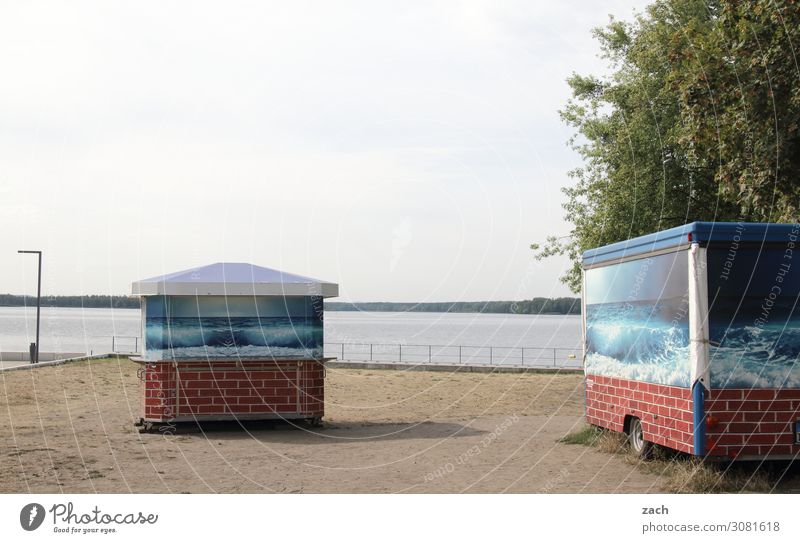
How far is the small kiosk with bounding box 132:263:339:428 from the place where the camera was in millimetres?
17203

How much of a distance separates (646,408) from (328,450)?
539 cm

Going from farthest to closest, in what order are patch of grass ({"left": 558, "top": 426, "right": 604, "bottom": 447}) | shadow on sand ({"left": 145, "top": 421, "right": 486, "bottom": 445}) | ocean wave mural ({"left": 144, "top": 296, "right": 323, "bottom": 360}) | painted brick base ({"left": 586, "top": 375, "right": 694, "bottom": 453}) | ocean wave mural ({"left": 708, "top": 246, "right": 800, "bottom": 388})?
ocean wave mural ({"left": 144, "top": 296, "right": 323, "bottom": 360}), shadow on sand ({"left": 145, "top": 421, "right": 486, "bottom": 445}), patch of grass ({"left": 558, "top": 426, "right": 604, "bottom": 447}), painted brick base ({"left": 586, "top": 375, "right": 694, "bottom": 453}), ocean wave mural ({"left": 708, "top": 246, "right": 800, "bottom": 388})

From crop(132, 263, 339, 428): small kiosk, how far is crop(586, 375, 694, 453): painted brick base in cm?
570

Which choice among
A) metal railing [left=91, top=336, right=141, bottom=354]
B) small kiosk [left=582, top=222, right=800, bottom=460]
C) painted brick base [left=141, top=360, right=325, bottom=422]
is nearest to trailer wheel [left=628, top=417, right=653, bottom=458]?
small kiosk [left=582, top=222, right=800, bottom=460]

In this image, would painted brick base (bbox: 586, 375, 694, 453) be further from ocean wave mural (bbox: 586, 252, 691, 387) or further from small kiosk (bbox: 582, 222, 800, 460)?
ocean wave mural (bbox: 586, 252, 691, 387)

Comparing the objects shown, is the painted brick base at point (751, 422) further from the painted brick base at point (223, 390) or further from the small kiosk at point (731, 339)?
the painted brick base at point (223, 390)

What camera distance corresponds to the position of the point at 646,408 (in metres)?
12.4

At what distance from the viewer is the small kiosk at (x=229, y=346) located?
56.4 feet

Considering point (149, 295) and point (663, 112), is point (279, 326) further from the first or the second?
point (663, 112)

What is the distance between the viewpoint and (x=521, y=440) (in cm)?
1633

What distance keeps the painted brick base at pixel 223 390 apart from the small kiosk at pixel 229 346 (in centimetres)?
2

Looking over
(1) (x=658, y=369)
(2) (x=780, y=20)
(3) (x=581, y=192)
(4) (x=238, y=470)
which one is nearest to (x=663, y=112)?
(3) (x=581, y=192)

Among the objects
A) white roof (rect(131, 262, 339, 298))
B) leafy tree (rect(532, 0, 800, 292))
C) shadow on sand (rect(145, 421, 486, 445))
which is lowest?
shadow on sand (rect(145, 421, 486, 445))

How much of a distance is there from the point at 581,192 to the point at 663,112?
16.2 ft
